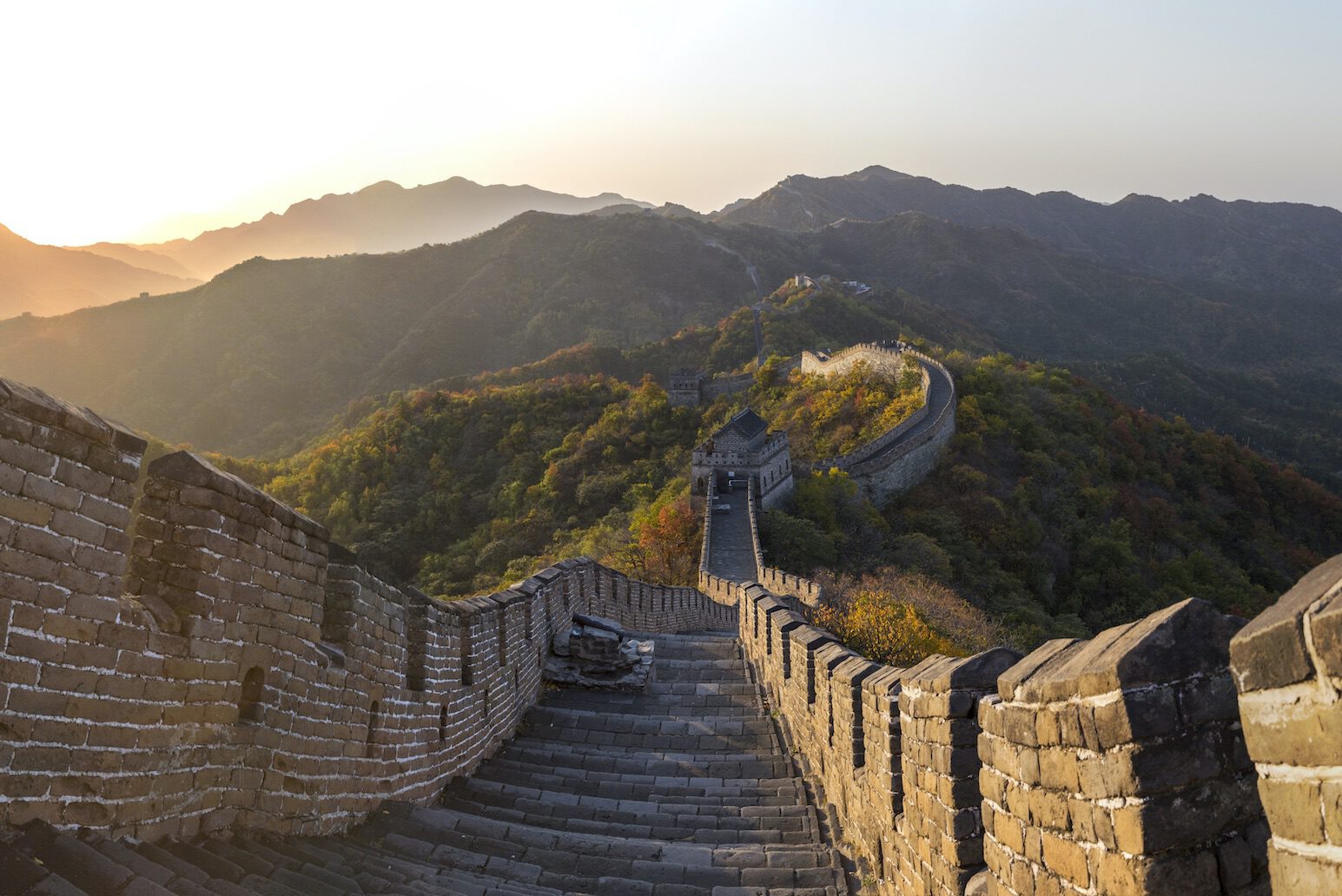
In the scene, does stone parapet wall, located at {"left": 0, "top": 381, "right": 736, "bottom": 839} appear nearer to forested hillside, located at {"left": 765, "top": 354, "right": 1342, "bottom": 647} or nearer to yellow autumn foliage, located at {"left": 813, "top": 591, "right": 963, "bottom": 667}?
yellow autumn foliage, located at {"left": 813, "top": 591, "right": 963, "bottom": 667}

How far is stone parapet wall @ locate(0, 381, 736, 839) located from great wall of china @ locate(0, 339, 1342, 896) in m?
0.01

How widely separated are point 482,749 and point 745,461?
29.5 m

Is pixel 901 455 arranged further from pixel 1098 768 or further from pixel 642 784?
pixel 1098 768

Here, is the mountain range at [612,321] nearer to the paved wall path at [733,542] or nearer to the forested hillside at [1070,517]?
the forested hillside at [1070,517]

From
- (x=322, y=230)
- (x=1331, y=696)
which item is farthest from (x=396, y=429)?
(x=322, y=230)

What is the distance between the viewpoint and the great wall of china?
2.16 meters

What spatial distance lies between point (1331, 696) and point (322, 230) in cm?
20591

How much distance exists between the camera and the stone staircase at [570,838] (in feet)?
11.3

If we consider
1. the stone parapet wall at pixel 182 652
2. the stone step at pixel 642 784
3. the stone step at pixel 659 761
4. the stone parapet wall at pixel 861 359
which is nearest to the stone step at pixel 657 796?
the stone step at pixel 642 784

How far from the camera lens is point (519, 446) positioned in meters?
54.0

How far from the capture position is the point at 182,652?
399cm

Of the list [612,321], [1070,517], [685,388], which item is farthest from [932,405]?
[612,321]

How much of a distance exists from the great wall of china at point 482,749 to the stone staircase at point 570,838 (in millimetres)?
24

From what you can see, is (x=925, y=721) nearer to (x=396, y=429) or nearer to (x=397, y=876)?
(x=397, y=876)
